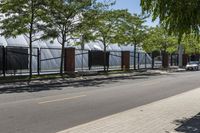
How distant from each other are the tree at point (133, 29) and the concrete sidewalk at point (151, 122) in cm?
3513

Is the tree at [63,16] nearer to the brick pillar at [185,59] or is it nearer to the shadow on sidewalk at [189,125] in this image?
the shadow on sidewalk at [189,125]

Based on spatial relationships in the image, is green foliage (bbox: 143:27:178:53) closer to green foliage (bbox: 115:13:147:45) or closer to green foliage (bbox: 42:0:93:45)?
green foliage (bbox: 115:13:147:45)

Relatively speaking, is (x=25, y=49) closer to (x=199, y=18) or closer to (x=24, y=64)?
(x=24, y=64)

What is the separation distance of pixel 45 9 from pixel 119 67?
24.0 m

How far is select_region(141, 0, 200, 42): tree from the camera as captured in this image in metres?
11.2

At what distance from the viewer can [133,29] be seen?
172 ft

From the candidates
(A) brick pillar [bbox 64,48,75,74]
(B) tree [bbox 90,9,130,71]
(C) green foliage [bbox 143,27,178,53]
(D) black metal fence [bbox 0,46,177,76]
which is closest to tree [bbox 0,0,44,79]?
(D) black metal fence [bbox 0,46,177,76]

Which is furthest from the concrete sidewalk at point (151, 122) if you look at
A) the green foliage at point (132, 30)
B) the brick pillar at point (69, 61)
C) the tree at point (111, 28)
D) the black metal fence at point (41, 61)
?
the green foliage at point (132, 30)

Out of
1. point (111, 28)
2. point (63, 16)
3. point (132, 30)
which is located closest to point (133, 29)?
point (132, 30)

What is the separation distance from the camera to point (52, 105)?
15.4 meters

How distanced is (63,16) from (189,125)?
2615 cm

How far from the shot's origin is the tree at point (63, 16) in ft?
111

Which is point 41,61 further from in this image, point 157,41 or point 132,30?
point 157,41

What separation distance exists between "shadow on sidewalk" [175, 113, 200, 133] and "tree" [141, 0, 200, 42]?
2.33m
